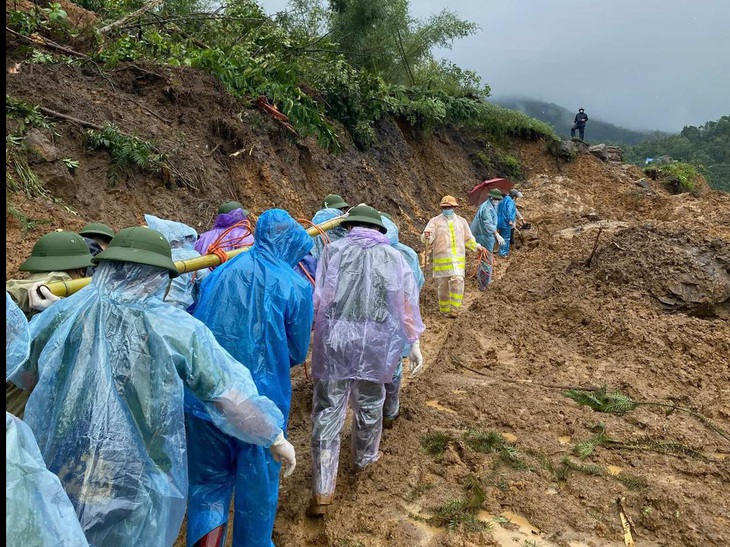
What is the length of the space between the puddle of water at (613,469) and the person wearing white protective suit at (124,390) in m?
2.63

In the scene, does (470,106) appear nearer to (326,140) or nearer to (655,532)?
(326,140)

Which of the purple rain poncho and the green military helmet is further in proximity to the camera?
the purple rain poncho

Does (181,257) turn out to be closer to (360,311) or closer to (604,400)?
(360,311)

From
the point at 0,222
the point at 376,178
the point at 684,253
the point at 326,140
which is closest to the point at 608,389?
the point at 684,253

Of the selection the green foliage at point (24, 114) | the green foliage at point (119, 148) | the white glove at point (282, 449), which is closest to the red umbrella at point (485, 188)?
the green foliage at point (119, 148)

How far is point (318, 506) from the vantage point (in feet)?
10.8


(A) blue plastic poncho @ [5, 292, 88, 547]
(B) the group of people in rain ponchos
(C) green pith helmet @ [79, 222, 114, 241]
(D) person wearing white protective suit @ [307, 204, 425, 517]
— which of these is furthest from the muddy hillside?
(A) blue plastic poncho @ [5, 292, 88, 547]

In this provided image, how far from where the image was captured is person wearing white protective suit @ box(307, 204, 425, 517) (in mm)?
3506

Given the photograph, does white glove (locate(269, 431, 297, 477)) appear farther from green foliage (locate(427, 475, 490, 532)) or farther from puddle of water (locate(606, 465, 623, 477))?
puddle of water (locate(606, 465, 623, 477))

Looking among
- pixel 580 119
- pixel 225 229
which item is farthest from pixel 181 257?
pixel 580 119

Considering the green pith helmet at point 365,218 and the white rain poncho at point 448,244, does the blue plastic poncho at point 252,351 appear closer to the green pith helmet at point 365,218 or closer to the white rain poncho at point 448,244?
the green pith helmet at point 365,218

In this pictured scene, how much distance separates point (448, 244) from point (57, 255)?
5.75 meters

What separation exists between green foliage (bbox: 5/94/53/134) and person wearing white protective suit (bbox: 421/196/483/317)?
487 cm

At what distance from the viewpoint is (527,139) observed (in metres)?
21.4
